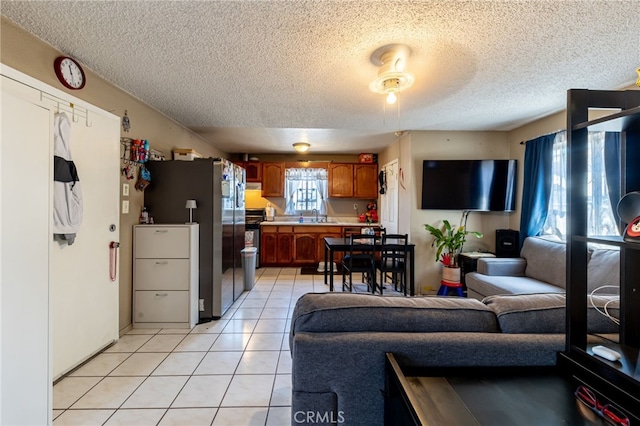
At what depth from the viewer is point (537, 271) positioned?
299 cm

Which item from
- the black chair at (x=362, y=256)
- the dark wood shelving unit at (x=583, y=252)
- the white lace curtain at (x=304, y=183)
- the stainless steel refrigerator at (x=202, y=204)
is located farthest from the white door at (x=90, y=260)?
the white lace curtain at (x=304, y=183)

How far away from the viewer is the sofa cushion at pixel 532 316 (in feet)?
3.64

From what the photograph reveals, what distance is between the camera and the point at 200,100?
287 centimetres

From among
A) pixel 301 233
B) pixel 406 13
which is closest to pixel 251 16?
pixel 406 13

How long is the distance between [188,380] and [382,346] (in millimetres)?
1634

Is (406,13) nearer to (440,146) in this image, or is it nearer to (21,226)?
(21,226)

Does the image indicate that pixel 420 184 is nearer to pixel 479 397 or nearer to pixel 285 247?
pixel 285 247

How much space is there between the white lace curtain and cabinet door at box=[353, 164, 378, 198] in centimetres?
66

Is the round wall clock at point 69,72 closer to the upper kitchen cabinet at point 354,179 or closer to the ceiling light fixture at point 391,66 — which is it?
the ceiling light fixture at point 391,66

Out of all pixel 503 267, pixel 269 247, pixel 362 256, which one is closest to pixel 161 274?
pixel 362 256

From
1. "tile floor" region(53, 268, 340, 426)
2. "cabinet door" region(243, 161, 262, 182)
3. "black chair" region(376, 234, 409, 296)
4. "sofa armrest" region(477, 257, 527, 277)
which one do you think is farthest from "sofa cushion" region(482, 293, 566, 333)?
"cabinet door" region(243, 161, 262, 182)

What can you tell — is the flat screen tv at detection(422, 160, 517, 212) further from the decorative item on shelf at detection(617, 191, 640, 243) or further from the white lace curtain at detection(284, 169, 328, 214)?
the decorative item on shelf at detection(617, 191, 640, 243)

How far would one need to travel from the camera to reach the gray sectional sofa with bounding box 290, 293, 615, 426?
1042 millimetres

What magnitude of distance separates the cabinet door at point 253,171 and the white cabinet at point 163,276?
3263 mm
